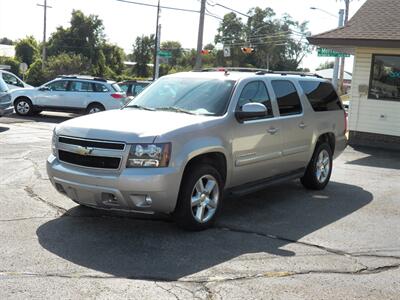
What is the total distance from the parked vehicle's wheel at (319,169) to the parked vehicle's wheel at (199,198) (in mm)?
2664

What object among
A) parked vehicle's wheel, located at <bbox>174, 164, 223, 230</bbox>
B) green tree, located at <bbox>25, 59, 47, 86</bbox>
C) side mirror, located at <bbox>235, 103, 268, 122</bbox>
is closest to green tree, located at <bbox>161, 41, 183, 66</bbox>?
green tree, located at <bbox>25, 59, 47, 86</bbox>

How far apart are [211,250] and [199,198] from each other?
29.1 inches

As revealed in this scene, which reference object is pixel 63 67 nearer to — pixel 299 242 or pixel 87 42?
pixel 87 42

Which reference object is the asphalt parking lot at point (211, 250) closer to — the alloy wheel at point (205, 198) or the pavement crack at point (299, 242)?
the pavement crack at point (299, 242)

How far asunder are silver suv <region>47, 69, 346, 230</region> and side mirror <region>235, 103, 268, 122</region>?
12 mm

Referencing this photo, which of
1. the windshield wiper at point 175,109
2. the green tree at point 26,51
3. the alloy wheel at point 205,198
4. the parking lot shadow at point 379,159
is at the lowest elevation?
the parking lot shadow at point 379,159

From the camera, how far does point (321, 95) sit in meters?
8.95

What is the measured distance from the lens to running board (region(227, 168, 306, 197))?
678 cm

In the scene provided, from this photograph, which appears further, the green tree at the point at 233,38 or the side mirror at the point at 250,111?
the green tree at the point at 233,38

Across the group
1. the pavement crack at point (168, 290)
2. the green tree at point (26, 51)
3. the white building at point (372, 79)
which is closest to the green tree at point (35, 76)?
the green tree at point (26, 51)

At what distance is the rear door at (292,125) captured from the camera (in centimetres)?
769

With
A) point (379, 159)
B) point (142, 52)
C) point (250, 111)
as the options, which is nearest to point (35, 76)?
point (142, 52)

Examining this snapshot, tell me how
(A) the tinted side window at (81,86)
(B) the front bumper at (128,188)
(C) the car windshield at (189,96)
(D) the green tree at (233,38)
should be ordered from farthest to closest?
(D) the green tree at (233,38)
(A) the tinted side window at (81,86)
(C) the car windshield at (189,96)
(B) the front bumper at (128,188)

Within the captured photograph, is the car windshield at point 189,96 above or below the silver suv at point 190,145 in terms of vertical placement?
above
